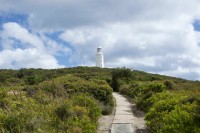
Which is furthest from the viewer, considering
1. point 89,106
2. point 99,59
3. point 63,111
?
point 99,59

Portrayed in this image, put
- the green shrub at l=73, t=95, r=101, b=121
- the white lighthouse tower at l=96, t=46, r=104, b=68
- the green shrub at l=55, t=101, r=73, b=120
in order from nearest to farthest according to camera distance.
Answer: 1. the green shrub at l=55, t=101, r=73, b=120
2. the green shrub at l=73, t=95, r=101, b=121
3. the white lighthouse tower at l=96, t=46, r=104, b=68

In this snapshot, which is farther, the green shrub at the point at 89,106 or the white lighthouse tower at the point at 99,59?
the white lighthouse tower at the point at 99,59

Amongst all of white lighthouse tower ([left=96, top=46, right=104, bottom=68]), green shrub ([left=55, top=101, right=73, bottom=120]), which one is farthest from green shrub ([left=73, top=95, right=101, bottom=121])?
white lighthouse tower ([left=96, top=46, right=104, bottom=68])

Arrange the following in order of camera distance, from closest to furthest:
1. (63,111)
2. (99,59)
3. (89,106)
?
(63,111), (89,106), (99,59)

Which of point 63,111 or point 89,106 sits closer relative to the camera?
point 63,111

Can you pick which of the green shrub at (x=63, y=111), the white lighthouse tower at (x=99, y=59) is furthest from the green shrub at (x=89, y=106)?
the white lighthouse tower at (x=99, y=59)

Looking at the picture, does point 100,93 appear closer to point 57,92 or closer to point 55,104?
point 57,92

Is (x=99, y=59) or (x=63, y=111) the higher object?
(x=99, y=59)

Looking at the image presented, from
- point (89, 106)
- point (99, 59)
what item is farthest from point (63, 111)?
point (99, 59)

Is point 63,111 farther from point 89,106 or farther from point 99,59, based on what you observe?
point 99,59

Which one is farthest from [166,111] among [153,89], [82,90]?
[153,89]

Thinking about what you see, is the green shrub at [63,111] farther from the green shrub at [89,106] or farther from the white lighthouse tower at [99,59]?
the white lighthouse tower at [99,59]

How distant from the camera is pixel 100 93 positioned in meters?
21.9

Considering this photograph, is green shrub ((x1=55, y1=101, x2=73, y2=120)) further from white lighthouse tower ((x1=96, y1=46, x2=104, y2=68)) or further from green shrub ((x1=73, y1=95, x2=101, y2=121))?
white lighthouse tower ((x1=96, y1=46, x2=104, y2=68))
